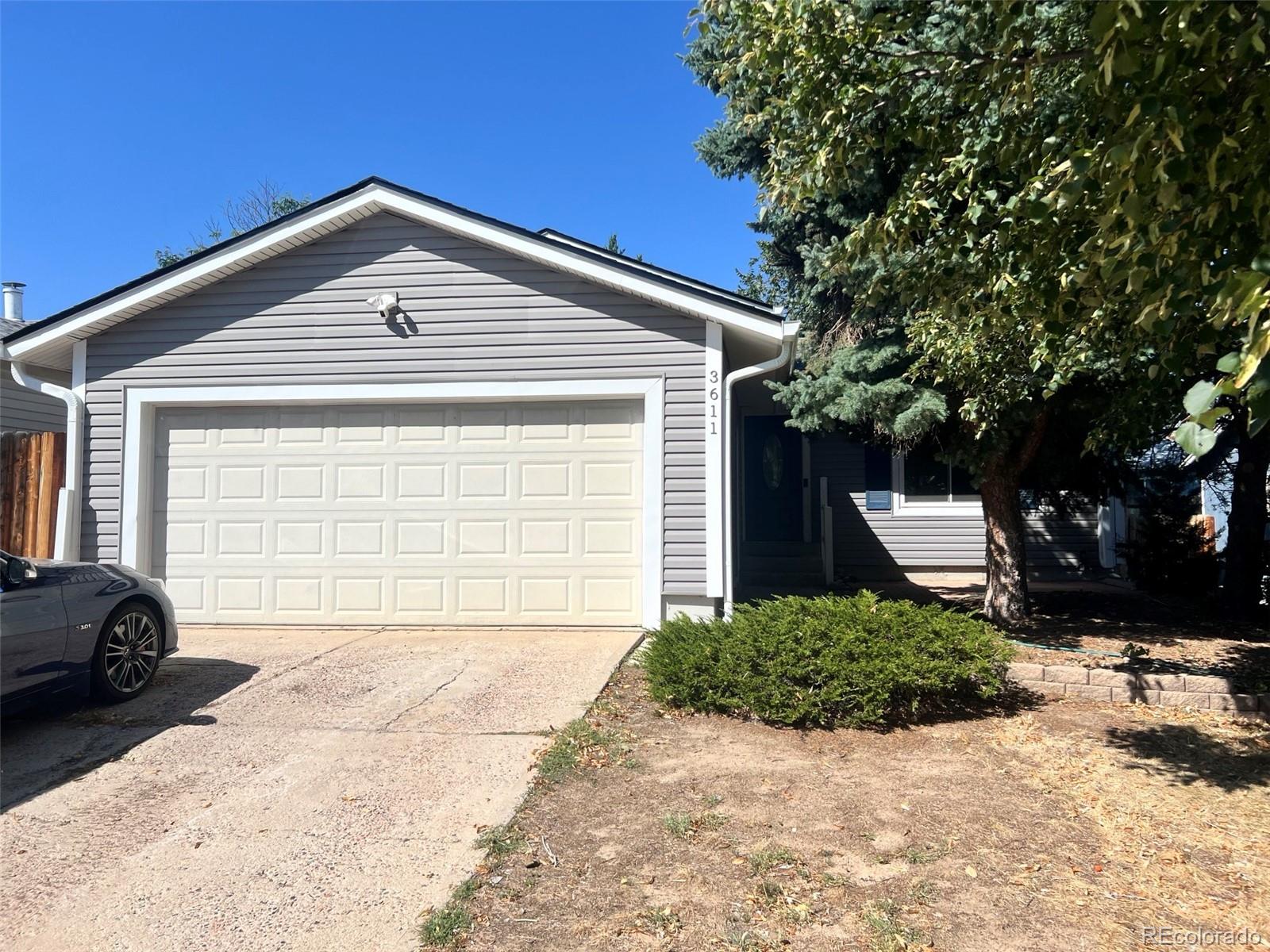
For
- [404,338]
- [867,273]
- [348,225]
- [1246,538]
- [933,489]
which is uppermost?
[348,225]

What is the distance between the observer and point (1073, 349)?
5.87 m

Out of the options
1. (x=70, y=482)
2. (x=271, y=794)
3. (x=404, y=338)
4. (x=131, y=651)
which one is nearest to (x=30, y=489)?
(x=70, y=482)

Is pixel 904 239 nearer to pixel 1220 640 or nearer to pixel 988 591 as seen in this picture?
pixel 988 591

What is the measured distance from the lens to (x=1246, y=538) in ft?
29.4

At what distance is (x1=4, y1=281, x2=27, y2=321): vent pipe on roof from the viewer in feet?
55.1

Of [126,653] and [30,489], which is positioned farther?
[30,489]

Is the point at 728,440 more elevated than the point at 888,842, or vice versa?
the point at 728,440

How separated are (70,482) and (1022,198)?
8.66m

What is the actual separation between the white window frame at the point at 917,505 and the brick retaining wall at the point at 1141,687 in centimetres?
739

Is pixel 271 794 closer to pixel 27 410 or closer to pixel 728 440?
pixel 728 440

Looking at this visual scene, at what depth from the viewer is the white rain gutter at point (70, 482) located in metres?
7.98

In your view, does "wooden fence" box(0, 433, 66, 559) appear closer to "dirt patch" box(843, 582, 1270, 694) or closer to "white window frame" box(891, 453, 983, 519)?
"dirt patch" box(843, 582, 1270, 694)

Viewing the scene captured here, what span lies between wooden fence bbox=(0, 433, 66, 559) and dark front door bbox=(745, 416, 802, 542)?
9482 mm

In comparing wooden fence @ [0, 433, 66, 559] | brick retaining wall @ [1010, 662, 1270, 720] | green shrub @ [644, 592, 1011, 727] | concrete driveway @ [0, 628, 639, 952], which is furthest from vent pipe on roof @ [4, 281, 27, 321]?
brick retaining wall @ [1010, 662, 1270, 720]
